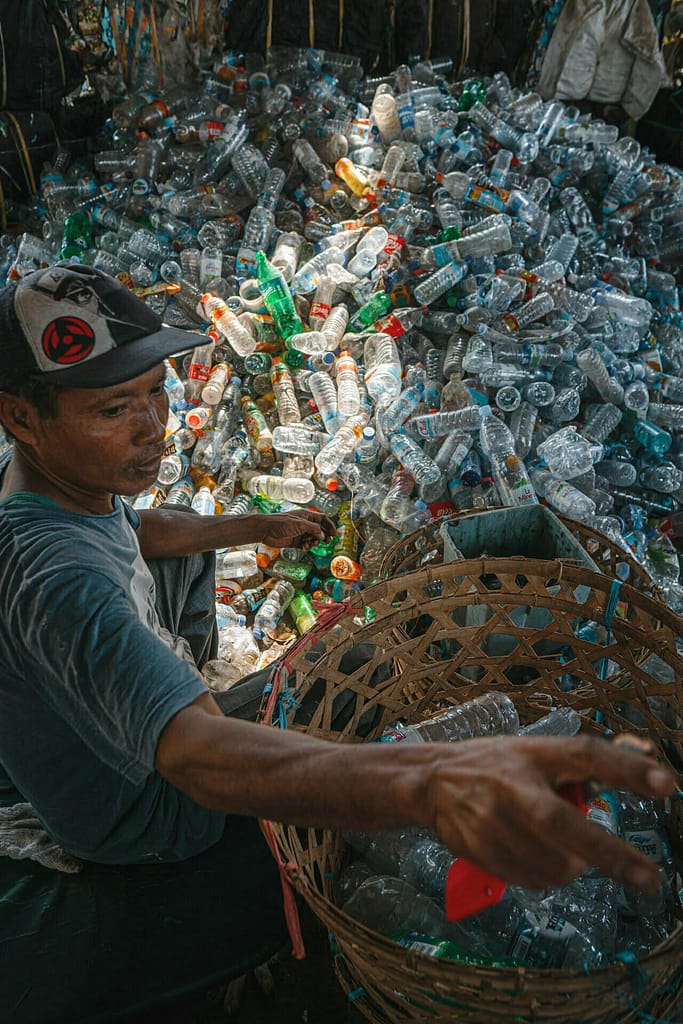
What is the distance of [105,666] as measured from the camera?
50.7 inches

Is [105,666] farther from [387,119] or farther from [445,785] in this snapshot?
[387,119]

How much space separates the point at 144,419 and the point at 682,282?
14.4 feet

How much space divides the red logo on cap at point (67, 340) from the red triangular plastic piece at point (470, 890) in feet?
3.87

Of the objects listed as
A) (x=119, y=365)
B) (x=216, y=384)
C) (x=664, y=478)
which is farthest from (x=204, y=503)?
(x=664, y=478)

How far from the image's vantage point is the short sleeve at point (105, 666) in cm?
126

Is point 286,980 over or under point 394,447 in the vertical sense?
under

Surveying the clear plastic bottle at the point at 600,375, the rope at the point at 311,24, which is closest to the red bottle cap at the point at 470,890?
the clear plastic bottle at the point at 600,375

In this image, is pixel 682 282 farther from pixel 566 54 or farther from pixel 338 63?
pixel 338 63

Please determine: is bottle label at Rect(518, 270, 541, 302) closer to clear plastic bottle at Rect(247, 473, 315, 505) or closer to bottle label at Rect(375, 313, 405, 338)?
bottle label at Rect(375, 313, 405, 338)

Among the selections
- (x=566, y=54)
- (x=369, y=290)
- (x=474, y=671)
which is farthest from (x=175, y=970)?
(x=566, y=54)

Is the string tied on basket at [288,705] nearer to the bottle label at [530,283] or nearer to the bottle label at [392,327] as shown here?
the bottle label at [392,327]

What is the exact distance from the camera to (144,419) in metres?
1.68

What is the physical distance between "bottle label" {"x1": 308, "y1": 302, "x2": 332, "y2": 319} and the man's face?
2202mm

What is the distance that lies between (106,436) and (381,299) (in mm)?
2467
